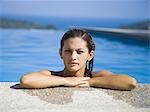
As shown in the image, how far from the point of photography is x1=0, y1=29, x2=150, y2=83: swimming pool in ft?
17.9

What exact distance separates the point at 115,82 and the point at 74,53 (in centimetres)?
43

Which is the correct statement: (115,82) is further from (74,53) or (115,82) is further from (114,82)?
(74,53)

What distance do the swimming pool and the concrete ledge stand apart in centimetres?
240

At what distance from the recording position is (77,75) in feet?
10.4

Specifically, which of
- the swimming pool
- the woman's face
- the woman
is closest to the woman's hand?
the woman

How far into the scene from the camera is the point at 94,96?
2.73 meters

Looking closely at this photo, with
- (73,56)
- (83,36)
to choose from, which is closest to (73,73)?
(73,56)

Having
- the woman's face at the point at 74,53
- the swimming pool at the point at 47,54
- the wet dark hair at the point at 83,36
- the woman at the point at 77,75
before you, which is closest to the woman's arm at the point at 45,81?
the woman at the point at 77,75

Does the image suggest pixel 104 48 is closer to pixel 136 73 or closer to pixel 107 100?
pixel 136 73

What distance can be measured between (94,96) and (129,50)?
3468 mm

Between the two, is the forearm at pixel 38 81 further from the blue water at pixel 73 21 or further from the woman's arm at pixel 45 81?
the blue water at pixel 73 21

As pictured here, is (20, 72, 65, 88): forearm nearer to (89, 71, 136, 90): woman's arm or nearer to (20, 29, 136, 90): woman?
(20, 29, 136, 90): woman

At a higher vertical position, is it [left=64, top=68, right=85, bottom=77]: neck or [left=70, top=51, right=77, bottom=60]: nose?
[left=70, top=51, right=77, bottom=60]: nose

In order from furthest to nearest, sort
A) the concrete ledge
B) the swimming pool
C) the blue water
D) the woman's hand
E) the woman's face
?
the swimming pool < the blue water < the woman's face < the woman's hand < the concrete ledge
